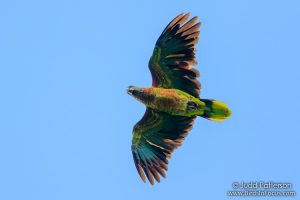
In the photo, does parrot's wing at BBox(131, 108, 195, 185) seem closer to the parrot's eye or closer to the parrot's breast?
the parrot's breast

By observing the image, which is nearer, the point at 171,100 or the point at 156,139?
the point at 171,100

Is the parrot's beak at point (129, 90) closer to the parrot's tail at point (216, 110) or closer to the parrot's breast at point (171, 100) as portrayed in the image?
the parrot's breast at point (171, 100)

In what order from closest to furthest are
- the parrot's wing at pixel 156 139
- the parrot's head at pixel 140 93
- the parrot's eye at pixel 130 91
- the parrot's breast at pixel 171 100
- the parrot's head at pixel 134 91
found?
the parrot's breast at pixel 171 100, the parrot's head at pixel 140 93, the parrot's head at pixel 134 91, the parrot's eye at pixel 130 91, the parrot's wing at pixel 156 139

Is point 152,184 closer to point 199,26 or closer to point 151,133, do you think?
point 151,133

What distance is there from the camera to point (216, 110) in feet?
98.9

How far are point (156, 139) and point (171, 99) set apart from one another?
2094 millimetres

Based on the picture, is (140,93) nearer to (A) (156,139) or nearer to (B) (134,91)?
(B) (134,91)

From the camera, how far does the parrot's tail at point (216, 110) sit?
3005cm

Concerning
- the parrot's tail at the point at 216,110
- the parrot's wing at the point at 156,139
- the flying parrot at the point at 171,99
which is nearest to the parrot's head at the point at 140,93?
the flying parrot at the point at 171,99

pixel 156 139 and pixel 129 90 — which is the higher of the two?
pixel 129 90

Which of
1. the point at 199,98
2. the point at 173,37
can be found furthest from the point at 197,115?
the point at 173,37

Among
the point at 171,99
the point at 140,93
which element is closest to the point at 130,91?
the point at 140,93

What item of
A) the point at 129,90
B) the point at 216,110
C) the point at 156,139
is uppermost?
the point at 129,90

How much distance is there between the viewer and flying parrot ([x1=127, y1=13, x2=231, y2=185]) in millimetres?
30312
